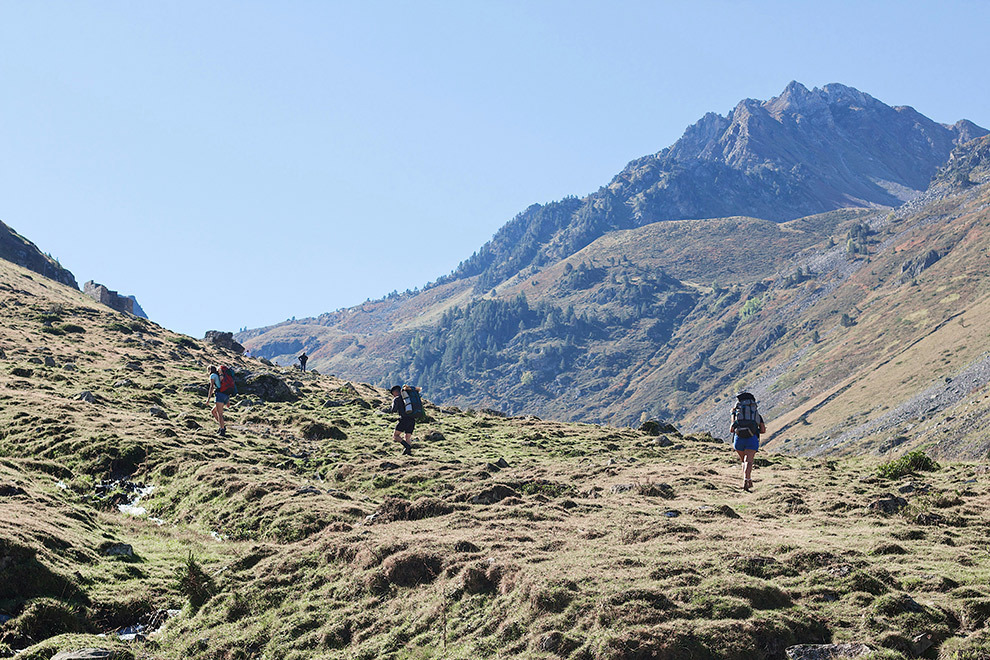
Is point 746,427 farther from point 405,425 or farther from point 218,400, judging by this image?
point 218,400

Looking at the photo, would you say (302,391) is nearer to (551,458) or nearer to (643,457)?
(551,458)

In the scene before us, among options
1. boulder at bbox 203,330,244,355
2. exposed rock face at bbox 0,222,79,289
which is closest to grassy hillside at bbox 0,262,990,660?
boulder at bbox 203,330,244,355

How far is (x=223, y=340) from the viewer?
79.5 meters

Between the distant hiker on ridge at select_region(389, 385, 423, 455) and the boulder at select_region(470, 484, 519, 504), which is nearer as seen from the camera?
the boulder at select_region(470, 484, 519, 504)

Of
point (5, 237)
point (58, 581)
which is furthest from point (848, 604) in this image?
point (5, 237)

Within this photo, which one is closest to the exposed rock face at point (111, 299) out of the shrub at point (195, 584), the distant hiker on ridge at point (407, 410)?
the distant hiker on ridge at point (407, 410)

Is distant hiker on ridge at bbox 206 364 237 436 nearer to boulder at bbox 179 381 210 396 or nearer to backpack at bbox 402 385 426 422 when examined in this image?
backpack at bbox 402 385 426 422

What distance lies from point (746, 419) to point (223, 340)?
6647cm

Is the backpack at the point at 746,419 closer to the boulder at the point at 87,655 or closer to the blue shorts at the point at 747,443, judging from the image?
the blue shorts at the point at 747,443

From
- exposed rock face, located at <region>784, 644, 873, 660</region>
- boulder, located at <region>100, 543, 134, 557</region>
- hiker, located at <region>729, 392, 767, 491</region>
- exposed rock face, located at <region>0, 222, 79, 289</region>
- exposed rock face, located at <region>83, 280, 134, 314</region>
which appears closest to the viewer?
exposed rock face, located at <region>784, 644, 873, 660</region>

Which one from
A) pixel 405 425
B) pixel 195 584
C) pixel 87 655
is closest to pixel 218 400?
pixel 405 425

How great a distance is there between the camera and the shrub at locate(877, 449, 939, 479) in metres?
27.2

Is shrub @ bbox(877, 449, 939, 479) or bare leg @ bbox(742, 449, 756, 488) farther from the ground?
shrub @ bbox(877, 449, 939, 479)

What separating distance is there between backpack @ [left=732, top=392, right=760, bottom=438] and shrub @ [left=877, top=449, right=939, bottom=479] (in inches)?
256
